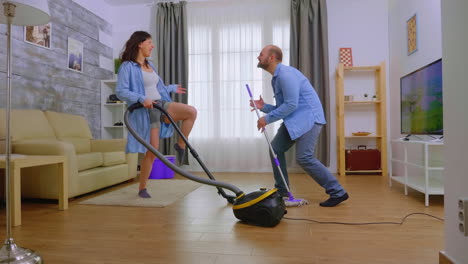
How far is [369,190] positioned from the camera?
3072 mm

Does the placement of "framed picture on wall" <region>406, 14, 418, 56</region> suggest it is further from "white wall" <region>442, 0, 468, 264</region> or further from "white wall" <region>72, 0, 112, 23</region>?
"white wall" <region>72, 0, 112, 23</region>

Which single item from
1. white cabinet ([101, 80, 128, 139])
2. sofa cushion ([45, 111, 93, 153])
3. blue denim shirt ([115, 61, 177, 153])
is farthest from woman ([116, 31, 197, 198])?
white cabinet ([101, 80, 128, 139])

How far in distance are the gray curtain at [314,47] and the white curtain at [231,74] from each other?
18cm

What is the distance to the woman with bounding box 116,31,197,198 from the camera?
2.62 m

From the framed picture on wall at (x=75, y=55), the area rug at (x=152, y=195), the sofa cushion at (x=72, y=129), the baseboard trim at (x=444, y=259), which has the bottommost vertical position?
the area rug at (x=152, y=195)

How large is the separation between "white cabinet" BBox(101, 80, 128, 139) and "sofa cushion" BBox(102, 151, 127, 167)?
102cm

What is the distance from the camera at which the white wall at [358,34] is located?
456cm

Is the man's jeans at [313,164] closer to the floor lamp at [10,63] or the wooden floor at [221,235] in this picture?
the wooden floor at [221,235]

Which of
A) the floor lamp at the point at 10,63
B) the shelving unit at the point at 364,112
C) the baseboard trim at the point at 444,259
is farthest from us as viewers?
the shelving unit at the point at 364,112

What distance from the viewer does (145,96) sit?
8.64 ft

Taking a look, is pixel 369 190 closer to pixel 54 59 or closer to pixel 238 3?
pixel 238 3

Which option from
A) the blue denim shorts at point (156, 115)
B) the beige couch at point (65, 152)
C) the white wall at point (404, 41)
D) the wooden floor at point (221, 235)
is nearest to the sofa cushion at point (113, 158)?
the beige couch at point (65, 152)

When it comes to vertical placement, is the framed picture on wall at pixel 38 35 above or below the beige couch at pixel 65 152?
above

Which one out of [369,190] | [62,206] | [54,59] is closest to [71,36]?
[54,59]
